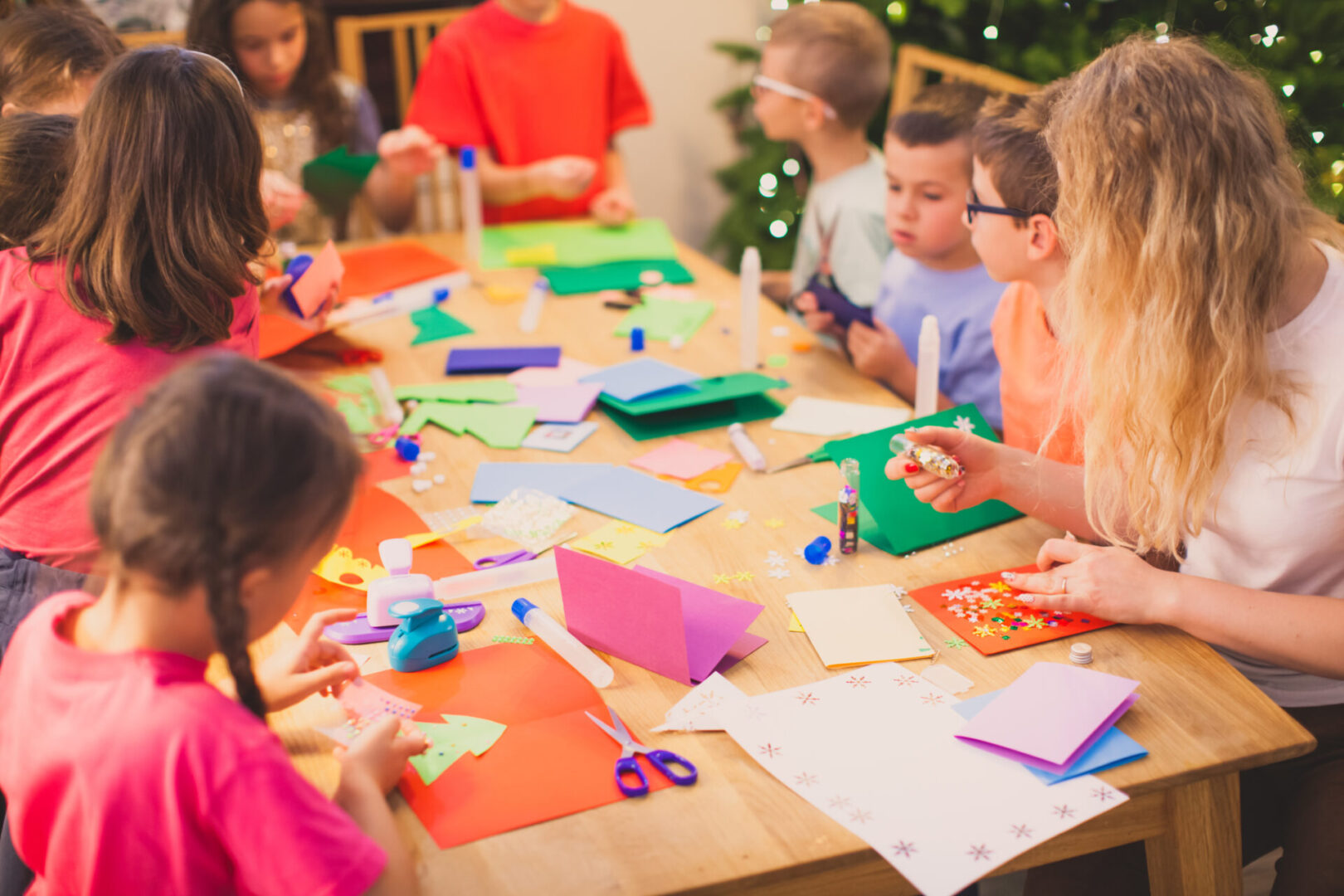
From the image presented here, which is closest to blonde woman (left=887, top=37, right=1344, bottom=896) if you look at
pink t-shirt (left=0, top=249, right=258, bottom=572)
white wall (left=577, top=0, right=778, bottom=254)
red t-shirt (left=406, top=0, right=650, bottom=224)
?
pink t-shirt (left=0, top=249, right=258, bottom=572)

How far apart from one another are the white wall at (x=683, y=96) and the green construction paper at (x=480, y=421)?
7.15 ft

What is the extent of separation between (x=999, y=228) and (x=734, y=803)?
0.89 meters

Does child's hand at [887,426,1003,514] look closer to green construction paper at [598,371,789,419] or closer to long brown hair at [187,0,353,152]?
green construction paper at [598,371,789,419]

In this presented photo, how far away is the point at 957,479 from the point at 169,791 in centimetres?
88

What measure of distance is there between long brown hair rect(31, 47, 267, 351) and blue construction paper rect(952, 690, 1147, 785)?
38.8 inches

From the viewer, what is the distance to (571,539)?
4.30 feet

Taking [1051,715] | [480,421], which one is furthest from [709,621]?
[480,421]

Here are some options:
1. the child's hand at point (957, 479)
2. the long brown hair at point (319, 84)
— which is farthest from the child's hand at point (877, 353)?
the long brown hair at point (319, 84)

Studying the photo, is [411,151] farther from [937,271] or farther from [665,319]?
[937,271]

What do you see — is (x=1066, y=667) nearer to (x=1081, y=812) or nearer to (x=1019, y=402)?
(x=1081, y=812)

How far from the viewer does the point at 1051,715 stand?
3.22ft

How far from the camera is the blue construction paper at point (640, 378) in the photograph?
1.66 m

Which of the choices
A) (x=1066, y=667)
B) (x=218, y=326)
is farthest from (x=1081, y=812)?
(x=218, y=326)

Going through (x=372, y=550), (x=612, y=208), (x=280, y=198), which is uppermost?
(x=280, y=198)
